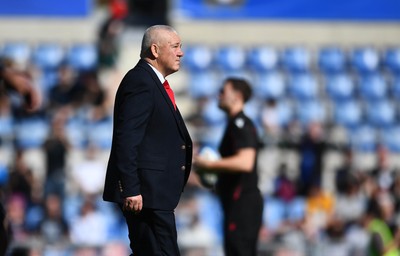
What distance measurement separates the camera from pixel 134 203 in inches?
259

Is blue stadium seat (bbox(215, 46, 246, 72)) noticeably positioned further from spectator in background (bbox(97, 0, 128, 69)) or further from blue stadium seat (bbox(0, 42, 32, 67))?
blue stadium seat (bbox(0, 42, 32, 67))

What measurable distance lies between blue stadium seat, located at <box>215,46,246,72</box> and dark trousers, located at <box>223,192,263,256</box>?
34.0 feet

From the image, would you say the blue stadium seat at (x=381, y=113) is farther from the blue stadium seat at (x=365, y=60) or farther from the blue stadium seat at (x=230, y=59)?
the blue stadium seat at (x=230, y=59)

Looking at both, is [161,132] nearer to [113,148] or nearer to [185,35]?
[113,148]

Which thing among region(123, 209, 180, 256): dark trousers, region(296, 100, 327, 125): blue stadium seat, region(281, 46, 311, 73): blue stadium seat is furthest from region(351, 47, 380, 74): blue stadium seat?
region(123, 209, 180, 256): dark trousers

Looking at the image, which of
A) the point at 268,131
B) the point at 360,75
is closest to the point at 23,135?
the point at 268,131

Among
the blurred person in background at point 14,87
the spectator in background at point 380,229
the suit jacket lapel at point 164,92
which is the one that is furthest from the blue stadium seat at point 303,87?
the suit jacket lapel at point 164,92

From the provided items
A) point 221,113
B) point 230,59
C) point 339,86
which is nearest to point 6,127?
point 221,113

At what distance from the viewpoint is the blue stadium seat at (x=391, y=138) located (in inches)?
715

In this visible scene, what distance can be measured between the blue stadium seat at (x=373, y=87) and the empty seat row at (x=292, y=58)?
25cm

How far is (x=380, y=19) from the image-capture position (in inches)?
753

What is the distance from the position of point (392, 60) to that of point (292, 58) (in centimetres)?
193

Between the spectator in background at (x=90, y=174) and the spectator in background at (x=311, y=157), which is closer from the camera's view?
the spectator in background at (x=90, y=174)

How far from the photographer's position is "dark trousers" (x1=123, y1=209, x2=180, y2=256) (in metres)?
6.79
